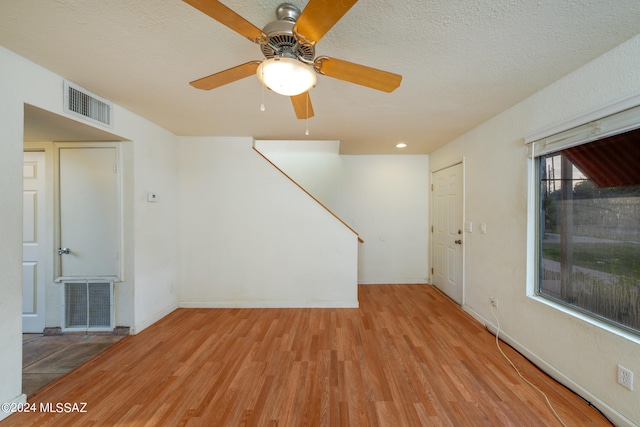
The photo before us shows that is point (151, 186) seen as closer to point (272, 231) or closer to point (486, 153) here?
point (272, 231)

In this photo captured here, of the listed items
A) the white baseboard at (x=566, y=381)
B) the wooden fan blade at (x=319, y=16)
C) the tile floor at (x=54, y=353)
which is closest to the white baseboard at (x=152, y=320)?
the tile floor at (x=54, y=353)

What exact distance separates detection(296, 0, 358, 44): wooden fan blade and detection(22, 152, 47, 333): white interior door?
128 inches

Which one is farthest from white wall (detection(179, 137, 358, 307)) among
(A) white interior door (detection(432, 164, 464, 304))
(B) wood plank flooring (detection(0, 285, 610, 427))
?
(A) white interior door (detection(432, 164, 464, 304))

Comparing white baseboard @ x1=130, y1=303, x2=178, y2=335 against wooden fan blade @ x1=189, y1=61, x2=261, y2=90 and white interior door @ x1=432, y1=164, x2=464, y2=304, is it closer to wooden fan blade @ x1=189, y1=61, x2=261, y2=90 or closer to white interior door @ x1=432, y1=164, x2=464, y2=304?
wooden fan blade @ x1=189, y1=61, x2=261, y2=90

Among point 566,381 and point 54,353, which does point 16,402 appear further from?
point 566,381

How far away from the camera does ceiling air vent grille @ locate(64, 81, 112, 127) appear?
1889mm

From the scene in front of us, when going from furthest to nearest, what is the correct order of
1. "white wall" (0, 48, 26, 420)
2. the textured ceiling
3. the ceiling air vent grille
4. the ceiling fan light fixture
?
the ceiling air vent grille
"white wall" (0, 48, 26, 420)
the textured ceiling
the ceiling fan light fixture

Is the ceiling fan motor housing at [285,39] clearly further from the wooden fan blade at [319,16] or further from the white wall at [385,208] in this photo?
the white wall at [385,208]

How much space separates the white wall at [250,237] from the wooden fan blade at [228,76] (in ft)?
6.21

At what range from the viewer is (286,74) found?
1.11 meters

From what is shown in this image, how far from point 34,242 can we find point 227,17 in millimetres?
3272

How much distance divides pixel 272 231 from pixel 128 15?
2.45m

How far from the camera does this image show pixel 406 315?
2.99 metres

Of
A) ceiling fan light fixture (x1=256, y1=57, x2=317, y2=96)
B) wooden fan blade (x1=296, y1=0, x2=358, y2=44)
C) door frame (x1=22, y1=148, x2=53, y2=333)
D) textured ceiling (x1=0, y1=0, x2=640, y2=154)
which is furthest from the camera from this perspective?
door frame (x1=22, y1=148, x2=53, y2=333)
